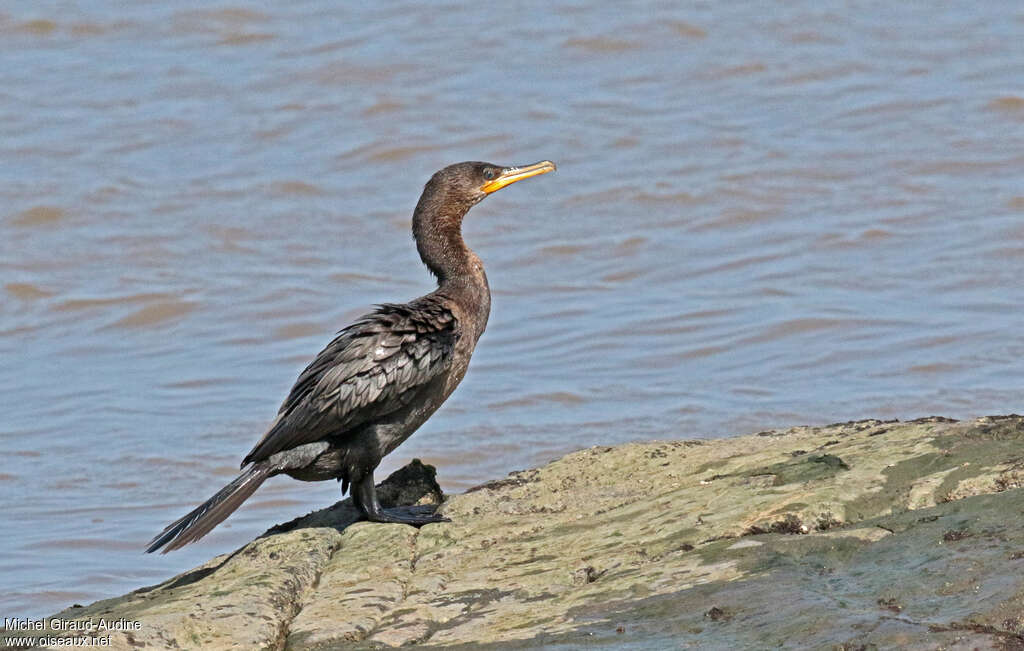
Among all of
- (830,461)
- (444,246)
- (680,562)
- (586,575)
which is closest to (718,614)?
(680,562)

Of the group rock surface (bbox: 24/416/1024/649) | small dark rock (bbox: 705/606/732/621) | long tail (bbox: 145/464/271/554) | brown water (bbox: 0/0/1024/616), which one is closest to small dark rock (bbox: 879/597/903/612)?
rock surface (bbox: 24/416/1024/649)

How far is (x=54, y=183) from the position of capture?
563 inches

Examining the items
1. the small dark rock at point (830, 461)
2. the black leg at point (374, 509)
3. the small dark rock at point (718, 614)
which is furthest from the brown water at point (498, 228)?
the small dark rock at point (718, 614)

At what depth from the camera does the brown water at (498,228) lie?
8.77 m

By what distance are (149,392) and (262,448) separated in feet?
14.5

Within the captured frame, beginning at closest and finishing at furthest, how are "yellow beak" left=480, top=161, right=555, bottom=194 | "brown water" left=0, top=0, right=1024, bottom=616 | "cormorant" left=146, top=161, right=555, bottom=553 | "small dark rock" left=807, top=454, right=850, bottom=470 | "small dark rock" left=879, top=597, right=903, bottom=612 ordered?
"small dark rock" left=879, top=597, right=903, bottom=612, "small dark rock" left=807, top=454, right=850, bottom=470, "cormorant" left=146, top=161, right=555, bottom=553, "yellow beak" left=480, top=161, right=555, bottom=194, "brown water" left=0, top=0, right=1024, bottom=616

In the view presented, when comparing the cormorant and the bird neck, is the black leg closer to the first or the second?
the cormorant

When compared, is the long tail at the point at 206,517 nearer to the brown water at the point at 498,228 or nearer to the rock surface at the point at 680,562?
the rock surface at the point at 680,562

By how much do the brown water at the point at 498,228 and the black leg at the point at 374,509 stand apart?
1.91m

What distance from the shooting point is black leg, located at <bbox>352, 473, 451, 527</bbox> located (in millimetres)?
5332

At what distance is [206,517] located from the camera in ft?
17.3

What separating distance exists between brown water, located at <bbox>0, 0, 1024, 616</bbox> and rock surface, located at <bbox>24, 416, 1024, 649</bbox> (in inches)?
101

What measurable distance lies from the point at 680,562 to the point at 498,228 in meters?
8.71

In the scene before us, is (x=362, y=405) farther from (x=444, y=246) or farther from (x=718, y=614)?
(x=718, y=614)
